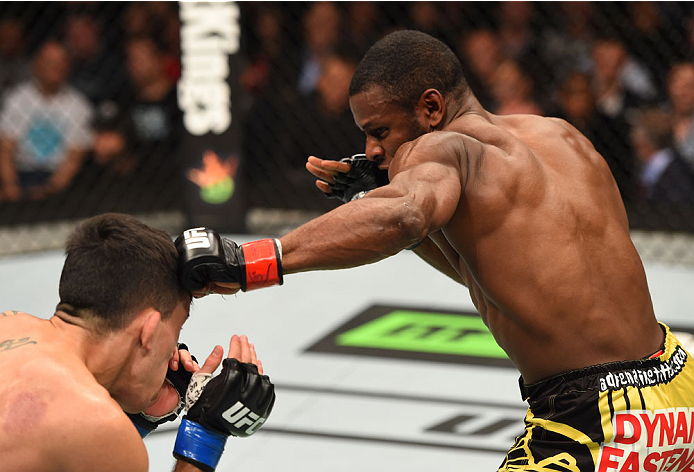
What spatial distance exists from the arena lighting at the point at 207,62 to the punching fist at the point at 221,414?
3.78 meters

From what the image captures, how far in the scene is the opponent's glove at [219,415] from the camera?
146cm

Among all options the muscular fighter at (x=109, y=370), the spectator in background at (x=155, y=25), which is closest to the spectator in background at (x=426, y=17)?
→ the spectator in background at (x=155, y=25)

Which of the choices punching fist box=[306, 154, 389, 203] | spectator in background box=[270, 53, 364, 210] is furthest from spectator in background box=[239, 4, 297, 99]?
punching fist box=[306, 154, 389, 203]

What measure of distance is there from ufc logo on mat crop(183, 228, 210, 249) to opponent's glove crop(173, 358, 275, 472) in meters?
0.21

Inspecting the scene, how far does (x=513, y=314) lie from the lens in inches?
63.2

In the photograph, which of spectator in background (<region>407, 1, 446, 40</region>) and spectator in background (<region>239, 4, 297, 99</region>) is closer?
spectator in background (<region>407, 1, 446, 40</region>)

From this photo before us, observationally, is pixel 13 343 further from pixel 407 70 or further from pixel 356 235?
pixel 407 70

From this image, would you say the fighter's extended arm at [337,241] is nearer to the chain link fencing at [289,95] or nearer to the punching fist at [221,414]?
the punching fist at [221,414]

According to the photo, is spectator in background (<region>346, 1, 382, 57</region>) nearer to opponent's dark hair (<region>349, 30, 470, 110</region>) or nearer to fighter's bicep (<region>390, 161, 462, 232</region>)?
opponent's dark hair (<region>349, 30, 470, 110</region>)

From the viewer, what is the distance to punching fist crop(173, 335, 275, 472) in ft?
4.79

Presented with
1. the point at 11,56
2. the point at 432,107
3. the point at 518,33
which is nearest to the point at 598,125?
the point at 518,33

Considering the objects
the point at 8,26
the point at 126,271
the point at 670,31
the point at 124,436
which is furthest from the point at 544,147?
the point at 8,26

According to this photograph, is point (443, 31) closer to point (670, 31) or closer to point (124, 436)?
point (670, 31)

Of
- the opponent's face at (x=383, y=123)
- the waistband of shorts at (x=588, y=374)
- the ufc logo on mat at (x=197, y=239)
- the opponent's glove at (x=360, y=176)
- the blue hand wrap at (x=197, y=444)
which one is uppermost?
the opponent's face at (x=383, y=123)
